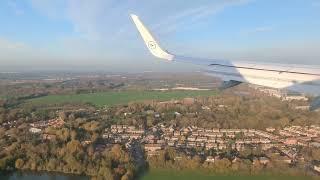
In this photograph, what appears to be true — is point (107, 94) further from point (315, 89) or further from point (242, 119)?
point (315, 89)

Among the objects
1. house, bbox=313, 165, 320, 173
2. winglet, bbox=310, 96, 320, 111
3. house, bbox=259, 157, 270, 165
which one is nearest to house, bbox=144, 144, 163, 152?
house, bbox=259, 157, 270, 165

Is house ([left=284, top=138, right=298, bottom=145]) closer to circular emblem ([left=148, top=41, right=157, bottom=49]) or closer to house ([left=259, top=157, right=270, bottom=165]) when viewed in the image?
house ([left=259, top=157, right=270, bottom=165])

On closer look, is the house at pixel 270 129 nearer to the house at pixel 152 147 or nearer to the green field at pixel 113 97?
the house at pixel 152 147

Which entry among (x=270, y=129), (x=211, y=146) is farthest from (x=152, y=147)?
(x=270, y=129)

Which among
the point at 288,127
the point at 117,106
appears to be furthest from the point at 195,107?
the point at 288,127

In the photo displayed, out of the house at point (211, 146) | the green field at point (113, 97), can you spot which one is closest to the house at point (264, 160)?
the house at point (211, 146)
